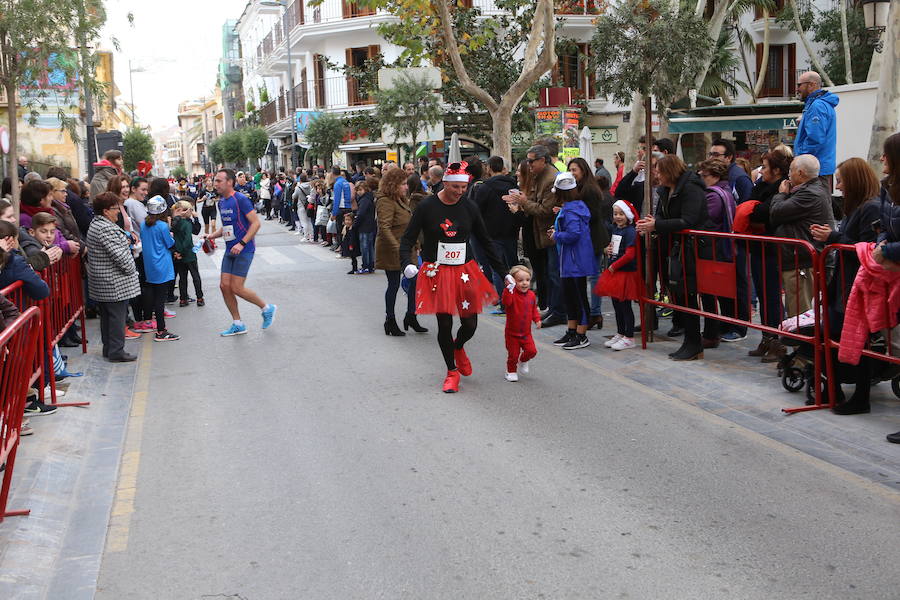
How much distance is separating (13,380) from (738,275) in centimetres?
574

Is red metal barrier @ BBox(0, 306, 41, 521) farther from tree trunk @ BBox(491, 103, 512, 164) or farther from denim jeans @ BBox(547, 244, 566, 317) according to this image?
tree trunk @ BBox(491, 103, 512, 164)

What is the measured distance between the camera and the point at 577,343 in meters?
9.58

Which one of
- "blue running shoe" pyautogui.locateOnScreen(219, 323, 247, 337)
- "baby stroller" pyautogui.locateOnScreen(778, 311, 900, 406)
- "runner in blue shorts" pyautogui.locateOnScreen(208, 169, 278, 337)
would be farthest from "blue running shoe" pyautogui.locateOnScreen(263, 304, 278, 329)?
"baby stroller" pyautogui.locateOnScreen(778, 311, 900, 406)

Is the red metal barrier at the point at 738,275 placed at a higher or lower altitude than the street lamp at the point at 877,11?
lower

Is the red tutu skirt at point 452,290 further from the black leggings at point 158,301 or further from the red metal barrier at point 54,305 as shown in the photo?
the black leggings at point 158,301

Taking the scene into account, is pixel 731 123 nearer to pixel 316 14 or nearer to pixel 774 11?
pixel 774 11

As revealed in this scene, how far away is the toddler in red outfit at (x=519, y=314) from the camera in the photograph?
8.02 metres

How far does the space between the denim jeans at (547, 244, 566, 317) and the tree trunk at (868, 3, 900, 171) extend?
5297mm

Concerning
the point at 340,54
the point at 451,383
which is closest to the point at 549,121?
the point at 451,383

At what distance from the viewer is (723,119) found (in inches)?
837

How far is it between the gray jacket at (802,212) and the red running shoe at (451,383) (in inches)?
115

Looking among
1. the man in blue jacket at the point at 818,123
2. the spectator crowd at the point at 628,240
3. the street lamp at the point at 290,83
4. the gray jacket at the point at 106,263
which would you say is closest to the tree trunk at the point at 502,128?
the spectator crowd at the point at 628,240

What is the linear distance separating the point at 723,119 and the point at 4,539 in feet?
63.4

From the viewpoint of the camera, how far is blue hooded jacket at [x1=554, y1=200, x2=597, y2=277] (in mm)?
9422
